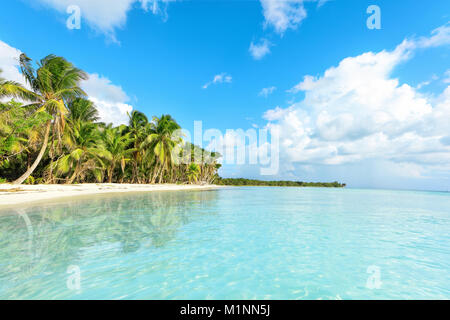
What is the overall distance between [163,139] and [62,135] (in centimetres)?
1179

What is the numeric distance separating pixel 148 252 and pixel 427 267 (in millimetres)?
5079

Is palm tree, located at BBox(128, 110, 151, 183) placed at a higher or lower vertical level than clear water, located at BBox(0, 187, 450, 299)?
higher

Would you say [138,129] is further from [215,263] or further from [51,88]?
[215,263]

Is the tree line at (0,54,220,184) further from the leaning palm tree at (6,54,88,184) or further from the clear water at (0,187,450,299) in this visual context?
the clear water at (0,187,450,299)

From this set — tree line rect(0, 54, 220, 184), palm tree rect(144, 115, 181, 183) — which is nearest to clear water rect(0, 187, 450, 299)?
tree line rect(0, 54, 220, 184)

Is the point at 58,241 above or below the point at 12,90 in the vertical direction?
below

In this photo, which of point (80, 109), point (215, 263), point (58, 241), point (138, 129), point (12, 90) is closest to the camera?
point (215, 263)

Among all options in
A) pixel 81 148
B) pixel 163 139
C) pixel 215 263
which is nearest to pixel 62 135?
pixel 81 148

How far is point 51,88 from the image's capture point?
1440cm

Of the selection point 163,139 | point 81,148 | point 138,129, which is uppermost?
point 138,129

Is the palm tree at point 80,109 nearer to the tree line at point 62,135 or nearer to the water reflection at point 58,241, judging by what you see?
the tree line at point 62,135

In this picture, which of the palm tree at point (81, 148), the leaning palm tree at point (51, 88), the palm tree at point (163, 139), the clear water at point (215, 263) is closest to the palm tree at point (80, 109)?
the palm tree at point (81, 148)

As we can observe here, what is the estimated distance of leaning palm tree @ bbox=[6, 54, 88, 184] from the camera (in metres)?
13.6
